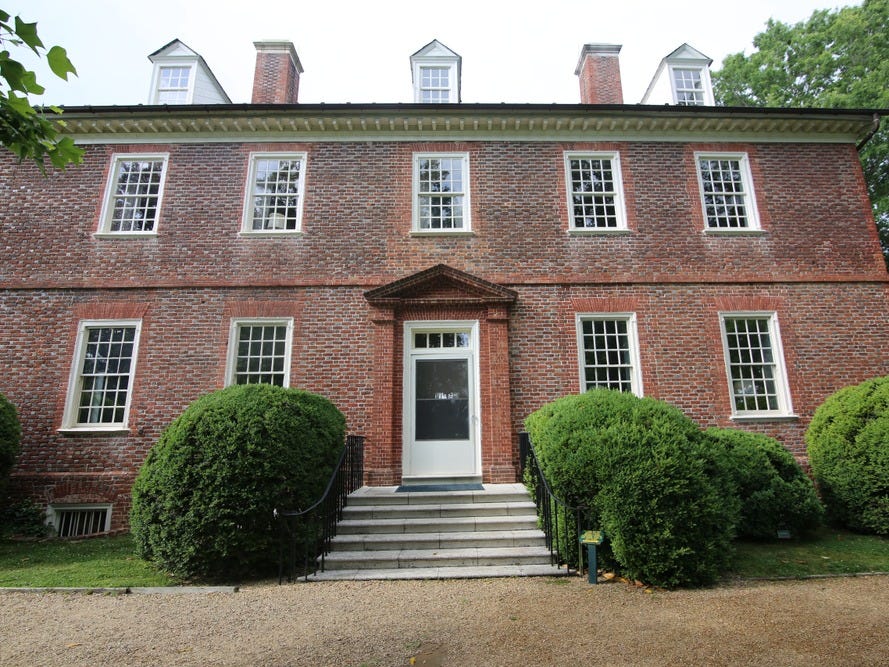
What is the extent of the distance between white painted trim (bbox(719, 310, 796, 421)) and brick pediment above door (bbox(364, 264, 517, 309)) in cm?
422

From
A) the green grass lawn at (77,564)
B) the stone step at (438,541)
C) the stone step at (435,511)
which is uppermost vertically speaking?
the stone step at (435,511)

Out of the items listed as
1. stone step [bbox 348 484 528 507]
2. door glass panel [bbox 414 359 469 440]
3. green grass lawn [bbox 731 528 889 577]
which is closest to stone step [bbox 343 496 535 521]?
stone step [bbox 348 484 528 507]

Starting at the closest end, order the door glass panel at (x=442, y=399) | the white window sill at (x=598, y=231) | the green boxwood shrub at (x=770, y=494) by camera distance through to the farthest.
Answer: the green boxwood shrub at (x=770, y=494), the door glass panel at (x=442, y=399), the white window sill at (x=598, y=231)

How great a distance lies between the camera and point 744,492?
7.27 metres

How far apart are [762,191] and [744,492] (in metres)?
6.44

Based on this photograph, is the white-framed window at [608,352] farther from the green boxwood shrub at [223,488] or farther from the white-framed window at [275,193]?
the white-framed window at [275,193]

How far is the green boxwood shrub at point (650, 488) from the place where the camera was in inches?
209

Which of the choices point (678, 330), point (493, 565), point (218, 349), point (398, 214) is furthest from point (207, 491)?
point (678, 330)

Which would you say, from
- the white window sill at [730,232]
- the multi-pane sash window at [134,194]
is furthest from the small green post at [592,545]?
the multi-pane sash window at [134,194]

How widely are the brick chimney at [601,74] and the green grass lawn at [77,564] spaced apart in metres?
12.8

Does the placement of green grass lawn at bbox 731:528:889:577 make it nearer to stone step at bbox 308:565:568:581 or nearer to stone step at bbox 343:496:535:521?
stone step at bbox 308:565:568:581

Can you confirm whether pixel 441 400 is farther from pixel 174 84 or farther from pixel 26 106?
pixel 174 84

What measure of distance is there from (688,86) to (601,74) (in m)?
2.09

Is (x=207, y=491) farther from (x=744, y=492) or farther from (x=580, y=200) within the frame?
(x=580, y=200)
